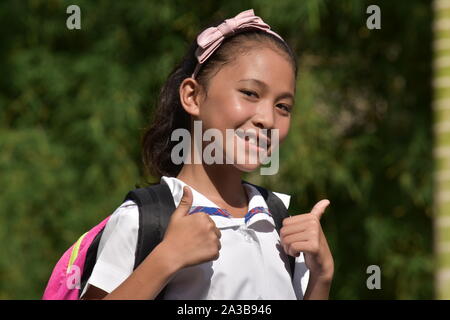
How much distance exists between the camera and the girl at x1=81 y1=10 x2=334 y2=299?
137 centimetres

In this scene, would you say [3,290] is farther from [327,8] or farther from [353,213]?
[327,8]

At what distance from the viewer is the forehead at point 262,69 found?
5.02 ft

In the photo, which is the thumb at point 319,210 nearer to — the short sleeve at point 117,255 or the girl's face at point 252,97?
the girl's face at point 252,97

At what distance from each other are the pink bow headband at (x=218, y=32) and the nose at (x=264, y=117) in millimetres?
225

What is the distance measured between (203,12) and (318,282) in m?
2.58

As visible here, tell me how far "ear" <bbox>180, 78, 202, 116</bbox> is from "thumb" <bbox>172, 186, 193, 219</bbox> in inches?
11.2

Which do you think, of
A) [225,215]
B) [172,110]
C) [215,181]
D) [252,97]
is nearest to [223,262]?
[225,215]

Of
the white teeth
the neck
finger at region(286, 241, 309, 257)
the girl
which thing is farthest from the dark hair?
finger at region(286, 241, 309, 257)

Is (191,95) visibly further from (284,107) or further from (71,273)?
(71,273)

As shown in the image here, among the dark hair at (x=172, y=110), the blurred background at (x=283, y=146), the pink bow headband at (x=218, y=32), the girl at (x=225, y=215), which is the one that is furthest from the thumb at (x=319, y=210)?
the blurred background at (x=283, y=146)

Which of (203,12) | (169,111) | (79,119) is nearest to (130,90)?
(79,119)

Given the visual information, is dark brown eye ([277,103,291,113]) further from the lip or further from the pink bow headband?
the pink bow headband
